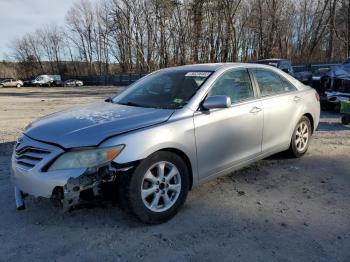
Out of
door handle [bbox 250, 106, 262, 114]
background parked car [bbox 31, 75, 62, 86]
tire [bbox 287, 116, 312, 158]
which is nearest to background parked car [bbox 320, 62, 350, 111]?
tire [bbox 287, 116, 312, 158]

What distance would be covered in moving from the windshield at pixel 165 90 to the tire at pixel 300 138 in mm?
2053

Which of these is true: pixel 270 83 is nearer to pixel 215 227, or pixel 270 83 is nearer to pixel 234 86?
pixel 234 86

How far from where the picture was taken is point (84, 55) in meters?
69.2

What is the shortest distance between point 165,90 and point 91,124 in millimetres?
1202

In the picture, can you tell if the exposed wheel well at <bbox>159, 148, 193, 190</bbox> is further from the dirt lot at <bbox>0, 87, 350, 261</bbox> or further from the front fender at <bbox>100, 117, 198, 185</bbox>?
the dirt lot at <bbox>0, 87, 350, 261</bbox>

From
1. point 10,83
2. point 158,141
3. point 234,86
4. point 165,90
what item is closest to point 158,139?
point 158,141

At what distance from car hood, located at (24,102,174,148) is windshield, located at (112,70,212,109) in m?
0.24

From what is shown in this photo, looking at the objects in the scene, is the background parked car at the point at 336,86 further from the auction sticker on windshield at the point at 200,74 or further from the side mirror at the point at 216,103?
the side mirror at the point at 216,103

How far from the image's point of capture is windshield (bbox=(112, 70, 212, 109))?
4.03 metres

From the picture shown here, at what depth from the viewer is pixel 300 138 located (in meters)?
5.59

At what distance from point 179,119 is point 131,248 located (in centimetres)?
136

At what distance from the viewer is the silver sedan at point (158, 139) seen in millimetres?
3139

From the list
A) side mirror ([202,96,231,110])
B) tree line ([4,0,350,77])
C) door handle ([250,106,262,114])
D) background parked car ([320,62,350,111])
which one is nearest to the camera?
side mirror ([202,96,231,110])

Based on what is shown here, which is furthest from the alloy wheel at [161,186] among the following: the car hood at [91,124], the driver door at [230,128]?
the car hood at [91,124]
